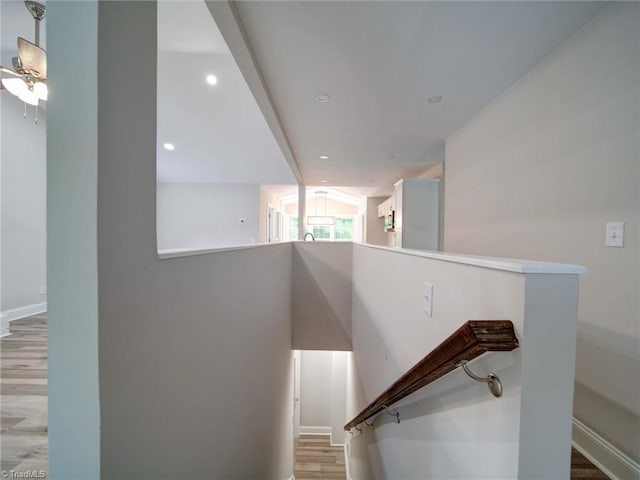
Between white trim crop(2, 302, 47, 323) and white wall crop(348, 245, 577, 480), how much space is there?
4359mm

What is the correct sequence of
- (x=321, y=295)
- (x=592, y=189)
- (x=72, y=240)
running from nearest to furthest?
(x=72, y=240) < (x=592, y=189) < (x=321, y=295)

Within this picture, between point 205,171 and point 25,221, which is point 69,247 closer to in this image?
point 25,221

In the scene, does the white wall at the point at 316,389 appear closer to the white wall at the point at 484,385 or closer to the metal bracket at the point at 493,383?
the white wall at the point at 484,385

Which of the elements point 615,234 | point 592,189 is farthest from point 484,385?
Result: point 592,189

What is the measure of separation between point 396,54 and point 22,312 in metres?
5.36

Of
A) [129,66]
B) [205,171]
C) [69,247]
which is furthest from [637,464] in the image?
[205,171]

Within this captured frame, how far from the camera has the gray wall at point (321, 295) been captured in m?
3.83

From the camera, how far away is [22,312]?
3.22 m

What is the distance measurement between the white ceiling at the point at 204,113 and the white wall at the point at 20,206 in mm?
1623

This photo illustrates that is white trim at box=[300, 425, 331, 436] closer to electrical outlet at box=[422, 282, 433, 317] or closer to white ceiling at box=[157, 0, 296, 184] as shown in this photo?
white ceiling at box=[157, 0, 296, 184]

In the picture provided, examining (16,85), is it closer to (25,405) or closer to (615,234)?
(25,405)

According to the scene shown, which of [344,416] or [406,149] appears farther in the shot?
[344,416]

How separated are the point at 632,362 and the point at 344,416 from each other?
556 centimetres

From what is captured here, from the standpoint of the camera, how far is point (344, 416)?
5609 millimetres
